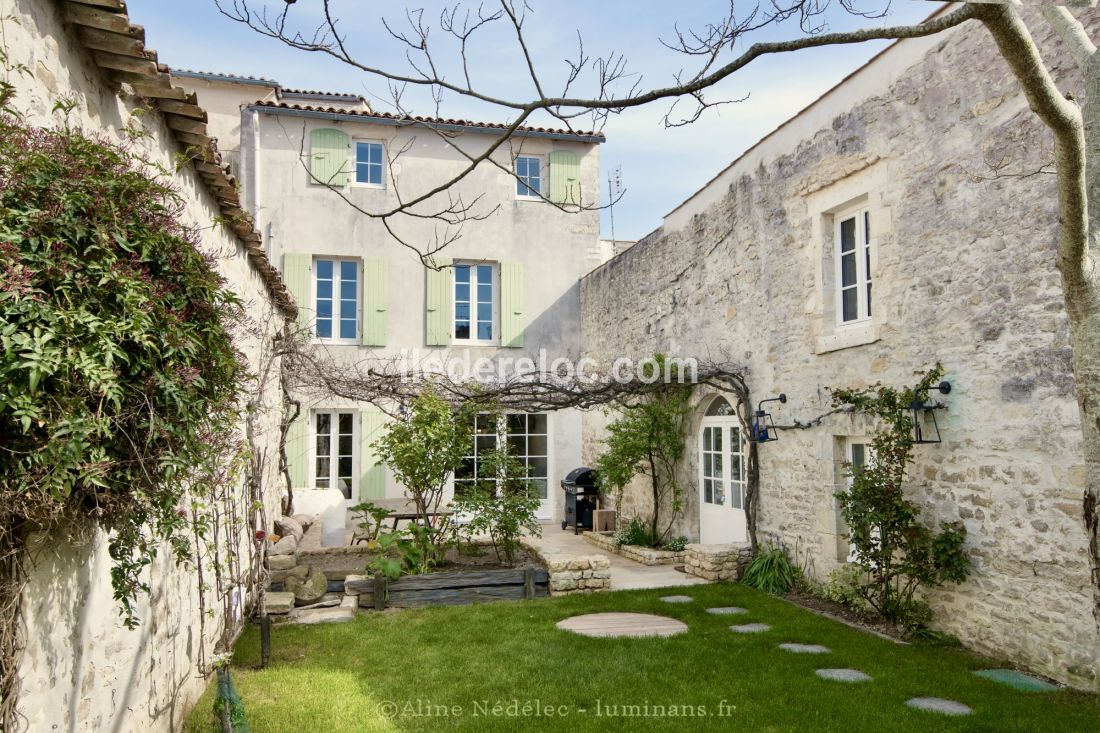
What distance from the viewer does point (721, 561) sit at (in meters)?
8.01

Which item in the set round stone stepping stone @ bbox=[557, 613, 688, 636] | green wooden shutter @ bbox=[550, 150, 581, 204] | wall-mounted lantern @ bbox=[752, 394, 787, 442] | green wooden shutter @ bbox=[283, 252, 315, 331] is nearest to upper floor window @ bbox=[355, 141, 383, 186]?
green wooden shutter @ bbox=[283, 252, 315, 331]

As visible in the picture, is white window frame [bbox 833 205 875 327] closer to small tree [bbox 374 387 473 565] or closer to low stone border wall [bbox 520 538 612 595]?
low stone border wall [bbox 520 538 612 595]

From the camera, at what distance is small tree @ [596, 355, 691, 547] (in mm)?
9703

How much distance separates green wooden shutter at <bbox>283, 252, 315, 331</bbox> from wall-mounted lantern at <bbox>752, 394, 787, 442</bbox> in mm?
6913

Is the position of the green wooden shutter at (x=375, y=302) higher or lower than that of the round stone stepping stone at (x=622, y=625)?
higher

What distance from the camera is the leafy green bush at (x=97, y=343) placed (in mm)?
1971

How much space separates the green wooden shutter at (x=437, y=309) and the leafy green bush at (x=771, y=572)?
6.34 meters

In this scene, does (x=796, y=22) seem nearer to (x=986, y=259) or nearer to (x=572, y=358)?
(x=986, y=259)

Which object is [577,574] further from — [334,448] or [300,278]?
[300,278]

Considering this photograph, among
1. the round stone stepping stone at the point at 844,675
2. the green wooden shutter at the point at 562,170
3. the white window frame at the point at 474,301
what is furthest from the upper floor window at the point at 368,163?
the round stone stepping stone at the point at 844,675

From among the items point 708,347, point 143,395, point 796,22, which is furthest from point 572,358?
point 143,395

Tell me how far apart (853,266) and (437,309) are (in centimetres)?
703

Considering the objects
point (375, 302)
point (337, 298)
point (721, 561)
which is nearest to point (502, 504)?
point (721, 561)

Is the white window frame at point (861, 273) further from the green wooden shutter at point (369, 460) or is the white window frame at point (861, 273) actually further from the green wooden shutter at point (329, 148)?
the green wooden shutter at point (329, 148)
